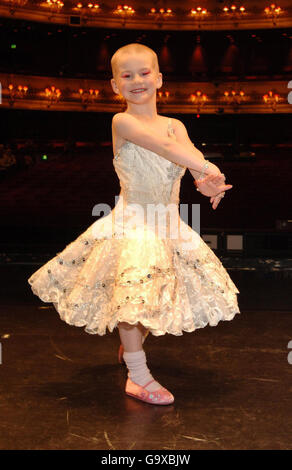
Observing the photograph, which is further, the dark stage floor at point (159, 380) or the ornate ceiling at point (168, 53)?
the ornate ceiling at point (168, 53)

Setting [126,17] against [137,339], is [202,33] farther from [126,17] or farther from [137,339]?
→ [137,339]

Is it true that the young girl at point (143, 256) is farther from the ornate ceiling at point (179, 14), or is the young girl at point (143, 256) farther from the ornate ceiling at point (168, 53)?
the ornate ceiling at point (179, 14)

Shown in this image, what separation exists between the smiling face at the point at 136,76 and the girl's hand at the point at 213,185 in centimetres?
48

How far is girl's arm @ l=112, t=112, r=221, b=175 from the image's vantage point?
8.32 ft

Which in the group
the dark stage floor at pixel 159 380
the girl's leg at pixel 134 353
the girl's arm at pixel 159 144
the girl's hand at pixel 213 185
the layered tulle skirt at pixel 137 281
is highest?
the girl's arm at pixel 159 144

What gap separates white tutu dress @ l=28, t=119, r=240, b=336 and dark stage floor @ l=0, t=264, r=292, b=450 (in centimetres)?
32

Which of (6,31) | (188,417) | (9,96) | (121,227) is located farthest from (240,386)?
(6,31)

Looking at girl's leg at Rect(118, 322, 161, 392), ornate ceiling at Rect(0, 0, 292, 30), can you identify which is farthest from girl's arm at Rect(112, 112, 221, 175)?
ornate ceiling at Rect(0, 0, 292, 30)

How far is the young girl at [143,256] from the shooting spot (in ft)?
8.24

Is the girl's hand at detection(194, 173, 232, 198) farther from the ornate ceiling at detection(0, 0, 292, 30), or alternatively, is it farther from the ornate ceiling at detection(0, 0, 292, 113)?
the ornate ceiling at detection(0, 0, 292, 30)

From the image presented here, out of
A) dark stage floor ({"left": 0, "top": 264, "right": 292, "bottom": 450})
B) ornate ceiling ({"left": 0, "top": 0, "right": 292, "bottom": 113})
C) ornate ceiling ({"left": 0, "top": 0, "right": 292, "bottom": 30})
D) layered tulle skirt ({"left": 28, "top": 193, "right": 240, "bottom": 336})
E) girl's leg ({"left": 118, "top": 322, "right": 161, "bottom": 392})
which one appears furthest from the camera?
ornate ceiling ({"left": 0, "top": 0, "right": 292, "bottom": 30})

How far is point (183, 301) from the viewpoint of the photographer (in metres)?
2.56

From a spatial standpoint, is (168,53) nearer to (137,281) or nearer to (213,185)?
(213,185)

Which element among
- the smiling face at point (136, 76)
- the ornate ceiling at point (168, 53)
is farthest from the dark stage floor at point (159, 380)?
the ornate ceiling at point (168, 53)
